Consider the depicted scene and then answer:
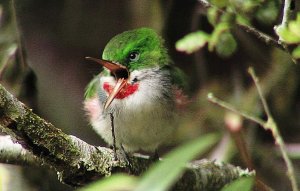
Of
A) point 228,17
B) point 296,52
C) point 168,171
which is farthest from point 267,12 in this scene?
point 168,171

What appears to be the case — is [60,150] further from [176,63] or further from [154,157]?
[176,63]

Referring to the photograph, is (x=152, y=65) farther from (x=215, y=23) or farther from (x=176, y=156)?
(x=176, y=156)

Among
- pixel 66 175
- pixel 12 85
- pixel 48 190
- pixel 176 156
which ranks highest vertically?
pixel 176 156

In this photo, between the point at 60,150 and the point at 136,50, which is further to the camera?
the point at 136,50

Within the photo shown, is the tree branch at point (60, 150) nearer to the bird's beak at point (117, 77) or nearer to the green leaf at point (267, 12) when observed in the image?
the bird's beak at point (117, 77)

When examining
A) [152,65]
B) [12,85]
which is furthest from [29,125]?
[12,85]

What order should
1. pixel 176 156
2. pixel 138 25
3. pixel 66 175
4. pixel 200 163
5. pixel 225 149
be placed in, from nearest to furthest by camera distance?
pixel 176 156 < pixel 66 175 < pixel 200 163 < pixel 138 25 < pixel 225 149

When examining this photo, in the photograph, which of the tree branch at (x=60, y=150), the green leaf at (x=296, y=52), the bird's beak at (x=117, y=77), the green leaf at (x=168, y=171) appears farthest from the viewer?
the bird's beak at (x=117, y=77)

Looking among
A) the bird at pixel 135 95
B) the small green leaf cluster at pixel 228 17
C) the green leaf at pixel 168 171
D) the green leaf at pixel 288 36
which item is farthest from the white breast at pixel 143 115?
the green leaf at pixel 168 171
